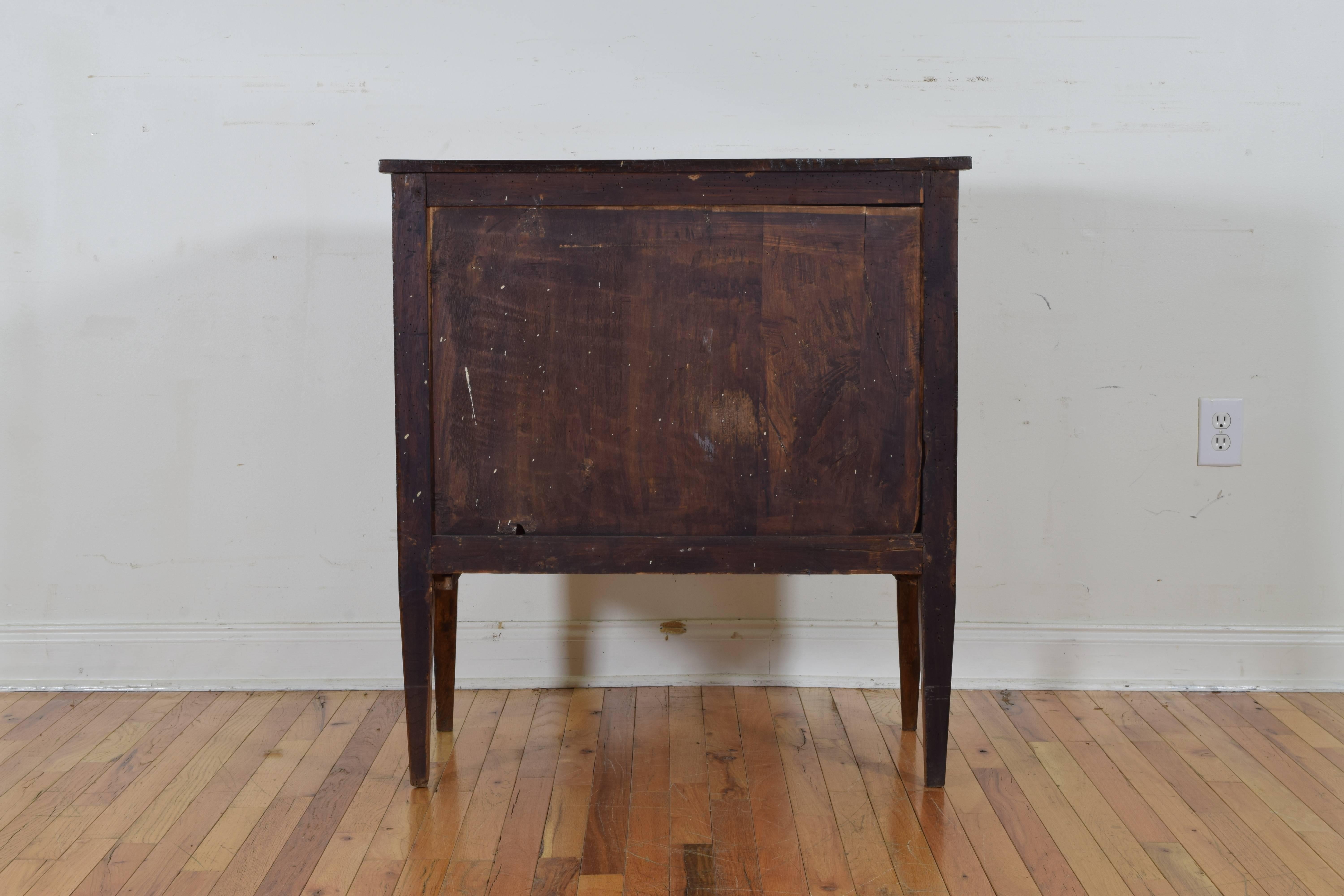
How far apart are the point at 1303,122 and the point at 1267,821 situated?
115 cm

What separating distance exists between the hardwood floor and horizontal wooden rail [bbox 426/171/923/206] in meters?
0.76

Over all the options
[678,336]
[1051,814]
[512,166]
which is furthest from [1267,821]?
[512,166]

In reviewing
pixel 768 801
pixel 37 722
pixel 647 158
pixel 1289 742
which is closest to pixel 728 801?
pixel 768 801

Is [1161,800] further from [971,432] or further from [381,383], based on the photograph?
[381,383]

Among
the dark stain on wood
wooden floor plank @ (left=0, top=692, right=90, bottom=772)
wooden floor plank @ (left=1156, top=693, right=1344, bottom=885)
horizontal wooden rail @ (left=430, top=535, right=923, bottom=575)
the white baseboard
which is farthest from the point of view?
the white baseboard

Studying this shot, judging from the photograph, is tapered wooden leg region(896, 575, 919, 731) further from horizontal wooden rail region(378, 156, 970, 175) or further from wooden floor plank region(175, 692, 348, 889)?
wooden floor plank region(175, 692, 348, 889)

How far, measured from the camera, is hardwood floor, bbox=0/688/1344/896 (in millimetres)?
1025

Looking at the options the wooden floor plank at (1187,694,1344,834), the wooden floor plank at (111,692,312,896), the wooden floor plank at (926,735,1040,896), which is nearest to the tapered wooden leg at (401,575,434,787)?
the wooden floor plank at (111,692,312,896)

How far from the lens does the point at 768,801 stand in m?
1.21

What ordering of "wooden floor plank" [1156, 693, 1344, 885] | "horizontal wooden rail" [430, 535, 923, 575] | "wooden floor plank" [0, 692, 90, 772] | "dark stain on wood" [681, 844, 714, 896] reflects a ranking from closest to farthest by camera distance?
"dark stain on wood" [681, 844, 714, 896]
"wooden floor plank" [1156, 693, 1344, 885]
"horizontal wooden rail" [430, 535, 923, 575]
"wooden floor plank" [0, 692, 90, 772]

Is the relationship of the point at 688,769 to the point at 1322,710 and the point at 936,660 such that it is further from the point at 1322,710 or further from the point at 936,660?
the point at 1322,710

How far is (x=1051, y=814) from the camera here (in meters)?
1.17

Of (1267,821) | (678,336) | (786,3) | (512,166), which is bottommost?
(1267,821)

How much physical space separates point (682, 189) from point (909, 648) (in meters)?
0.78
